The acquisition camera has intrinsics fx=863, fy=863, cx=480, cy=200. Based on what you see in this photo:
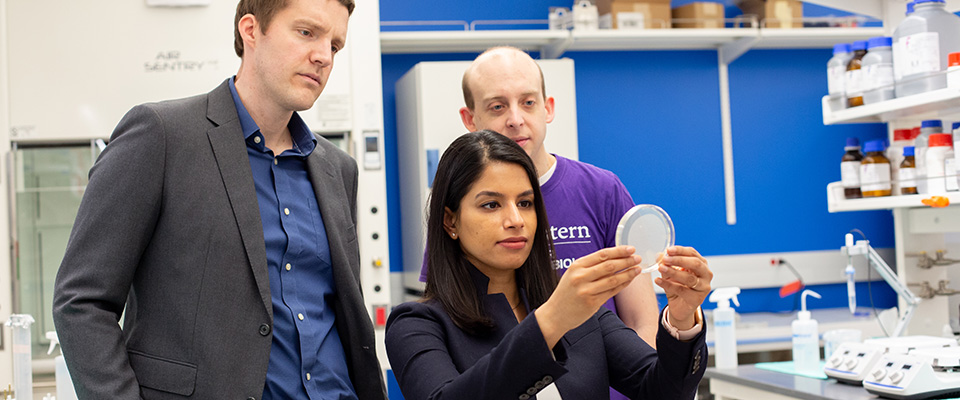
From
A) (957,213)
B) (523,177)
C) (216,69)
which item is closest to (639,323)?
(523,177)

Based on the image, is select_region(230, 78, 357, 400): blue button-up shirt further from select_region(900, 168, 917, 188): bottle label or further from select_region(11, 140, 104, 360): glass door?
select_region(11, 140, 104, 360): glass door

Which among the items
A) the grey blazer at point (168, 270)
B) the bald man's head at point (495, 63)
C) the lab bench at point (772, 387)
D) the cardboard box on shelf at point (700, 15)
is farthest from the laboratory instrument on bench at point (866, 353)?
the cardboard box on shelf at point (700, 15)

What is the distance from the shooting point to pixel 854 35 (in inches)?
161

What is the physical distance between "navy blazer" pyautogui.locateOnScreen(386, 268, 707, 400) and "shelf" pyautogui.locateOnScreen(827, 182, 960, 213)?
1443 millimetres

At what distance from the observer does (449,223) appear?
1.40 metres

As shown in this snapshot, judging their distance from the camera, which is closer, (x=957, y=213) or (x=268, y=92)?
(x=268, y=92)

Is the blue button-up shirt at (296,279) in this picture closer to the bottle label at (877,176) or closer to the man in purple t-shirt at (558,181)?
the man in purple t-shirt at (558,181)

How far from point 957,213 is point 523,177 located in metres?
2.44

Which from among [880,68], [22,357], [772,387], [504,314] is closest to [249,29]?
[504,314]

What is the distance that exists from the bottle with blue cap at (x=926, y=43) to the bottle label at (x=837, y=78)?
293mm

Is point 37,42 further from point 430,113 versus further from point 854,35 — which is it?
point 854,35

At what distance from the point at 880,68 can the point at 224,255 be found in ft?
6.58

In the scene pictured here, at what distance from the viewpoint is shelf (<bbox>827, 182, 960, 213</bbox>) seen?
8.09ft

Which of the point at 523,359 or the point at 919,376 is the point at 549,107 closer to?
the point at 523,359
